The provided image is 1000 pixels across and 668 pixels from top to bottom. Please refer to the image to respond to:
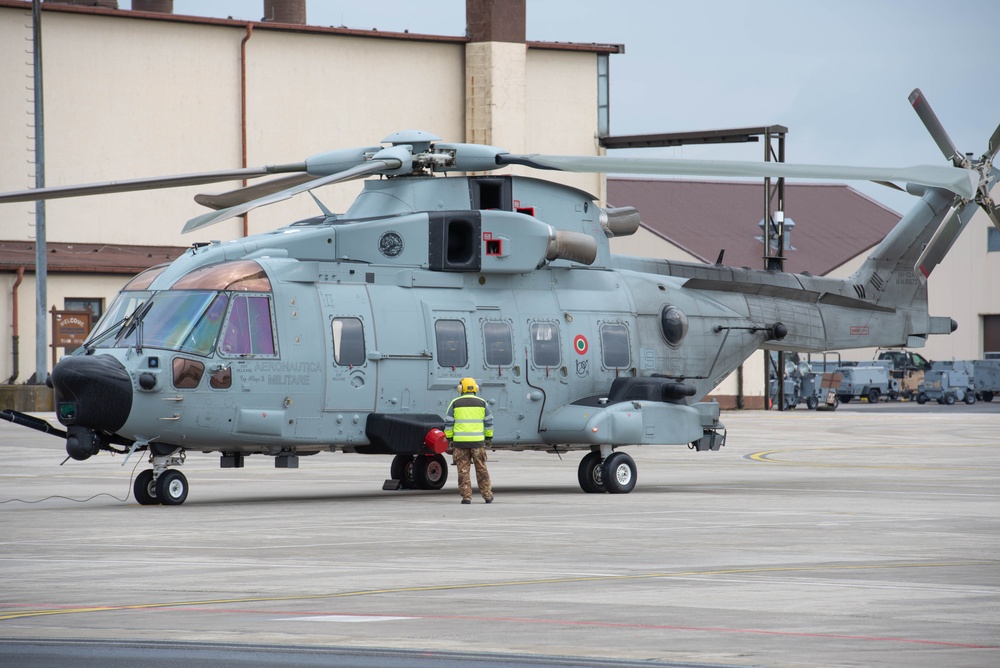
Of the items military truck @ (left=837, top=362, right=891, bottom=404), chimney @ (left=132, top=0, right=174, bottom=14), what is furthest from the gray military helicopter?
military truck @ (left=837, top=362, right=891, bottom=404)

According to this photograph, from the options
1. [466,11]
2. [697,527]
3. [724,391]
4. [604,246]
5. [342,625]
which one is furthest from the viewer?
[724,391]

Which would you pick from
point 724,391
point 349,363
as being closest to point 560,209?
point 349,363

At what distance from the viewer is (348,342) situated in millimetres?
19375

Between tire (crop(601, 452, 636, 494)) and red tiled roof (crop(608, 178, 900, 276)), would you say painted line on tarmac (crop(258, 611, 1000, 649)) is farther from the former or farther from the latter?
red tiled roof (crop(608, 178, 900, 276))

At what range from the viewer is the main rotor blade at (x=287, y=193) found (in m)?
17.2

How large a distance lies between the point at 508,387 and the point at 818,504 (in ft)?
15.0

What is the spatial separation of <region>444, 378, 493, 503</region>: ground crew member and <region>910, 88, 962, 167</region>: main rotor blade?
9.05 meters

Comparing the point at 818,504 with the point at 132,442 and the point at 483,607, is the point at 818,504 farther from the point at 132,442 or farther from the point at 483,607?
the point at 483,607

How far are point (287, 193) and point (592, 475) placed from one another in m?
6.73

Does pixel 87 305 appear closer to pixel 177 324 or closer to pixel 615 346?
pixel 615 346

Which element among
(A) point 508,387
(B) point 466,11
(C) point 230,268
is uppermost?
(B) point 466,11

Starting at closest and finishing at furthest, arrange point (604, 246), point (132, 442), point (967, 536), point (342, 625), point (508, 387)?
point (342, 625)
point (967, 536)
point (132, 442)
point (508, 387)
point (604, 246)

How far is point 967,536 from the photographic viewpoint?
14.7m

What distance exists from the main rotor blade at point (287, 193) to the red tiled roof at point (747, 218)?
163 ft
